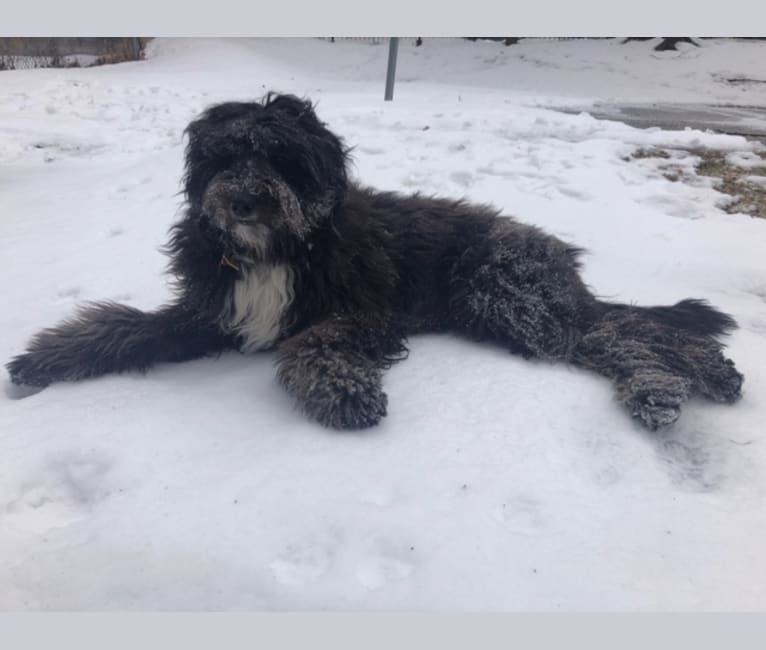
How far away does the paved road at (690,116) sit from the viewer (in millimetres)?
9552

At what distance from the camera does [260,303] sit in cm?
364

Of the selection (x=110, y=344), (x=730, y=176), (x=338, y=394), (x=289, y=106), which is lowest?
(x=110, y=344)

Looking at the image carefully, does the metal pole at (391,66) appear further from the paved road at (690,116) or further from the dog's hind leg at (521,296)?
the dog's hind leg at (521,296)

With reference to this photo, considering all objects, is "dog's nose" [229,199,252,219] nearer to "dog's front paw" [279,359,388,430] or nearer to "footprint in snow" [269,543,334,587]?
"dog's front paw" [279,359,388,430]

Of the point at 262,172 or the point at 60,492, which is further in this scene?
the point at 262,172

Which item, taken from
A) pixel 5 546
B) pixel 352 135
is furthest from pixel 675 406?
pixel 352 135

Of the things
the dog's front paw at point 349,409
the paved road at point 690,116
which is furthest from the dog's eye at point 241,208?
the paved road at point 690,116

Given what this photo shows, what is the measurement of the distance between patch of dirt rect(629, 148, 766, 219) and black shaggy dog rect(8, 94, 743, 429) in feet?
8.96

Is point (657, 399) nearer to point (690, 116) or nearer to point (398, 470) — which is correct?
point (398, 470)

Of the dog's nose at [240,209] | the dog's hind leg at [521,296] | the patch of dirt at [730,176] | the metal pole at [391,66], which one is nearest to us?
the dog's nose at [240,209]

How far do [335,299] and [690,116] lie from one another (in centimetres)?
945

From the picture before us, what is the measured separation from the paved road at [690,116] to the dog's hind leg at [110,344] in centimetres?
783

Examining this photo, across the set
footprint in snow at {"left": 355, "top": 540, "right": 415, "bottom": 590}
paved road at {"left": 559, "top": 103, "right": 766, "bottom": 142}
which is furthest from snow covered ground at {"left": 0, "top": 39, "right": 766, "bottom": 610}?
paved road at {"left": 559, "top": 103, "right": 766, "bottom": 142}

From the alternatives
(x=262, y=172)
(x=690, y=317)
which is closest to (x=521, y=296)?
(x=690, y=317)
